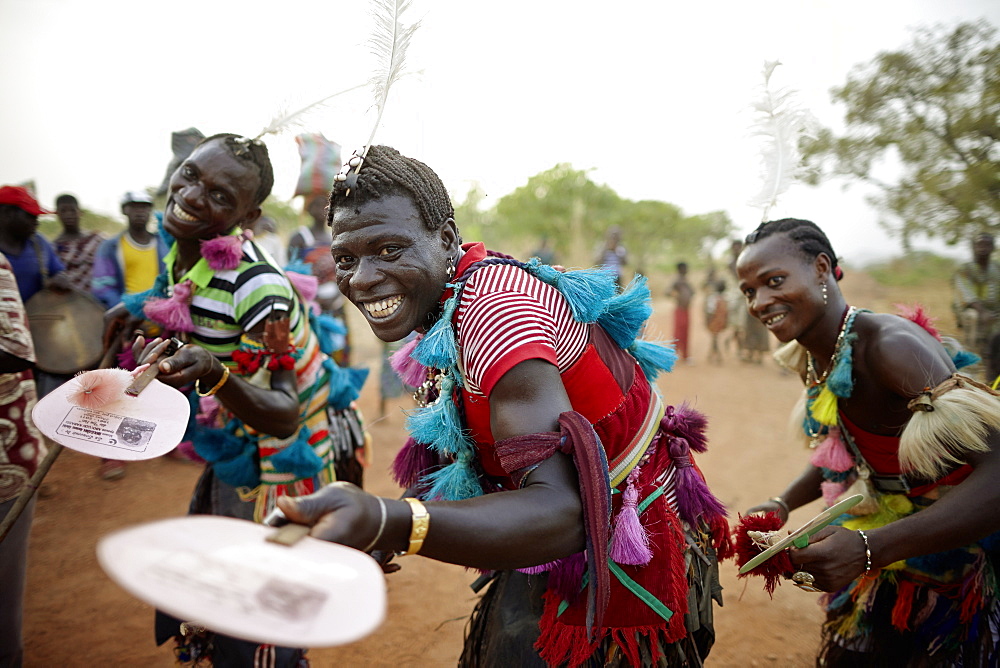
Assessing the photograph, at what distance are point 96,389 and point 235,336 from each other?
962mm

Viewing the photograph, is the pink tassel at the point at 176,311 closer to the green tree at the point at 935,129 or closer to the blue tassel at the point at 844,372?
the blue tassel at the point at 844,372

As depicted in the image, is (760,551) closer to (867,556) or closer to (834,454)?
(867,556)

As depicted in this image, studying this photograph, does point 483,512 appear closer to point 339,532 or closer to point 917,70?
point 339,532

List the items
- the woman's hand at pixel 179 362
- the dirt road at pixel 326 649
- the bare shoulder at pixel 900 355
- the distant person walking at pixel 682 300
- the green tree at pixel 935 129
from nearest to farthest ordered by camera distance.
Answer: the woman's hand at pixel 179 362 → the bare shoulder at pixel 900 355 → the dirt road at pixel 326 649 → the green tree at pixel 935 129 → the distant person walking at pixel 682 300

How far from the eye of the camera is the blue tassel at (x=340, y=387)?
10.4 feet

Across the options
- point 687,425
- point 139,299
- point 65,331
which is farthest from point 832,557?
point 65,331

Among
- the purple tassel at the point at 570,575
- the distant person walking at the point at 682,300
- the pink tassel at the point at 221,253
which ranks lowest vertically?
the distant person walking at the point at 682,300

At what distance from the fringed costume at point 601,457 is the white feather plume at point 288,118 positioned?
114cm

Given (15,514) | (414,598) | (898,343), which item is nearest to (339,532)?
(15,514)

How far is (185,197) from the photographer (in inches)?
Answer: 103

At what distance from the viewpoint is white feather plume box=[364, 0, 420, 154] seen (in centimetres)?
192

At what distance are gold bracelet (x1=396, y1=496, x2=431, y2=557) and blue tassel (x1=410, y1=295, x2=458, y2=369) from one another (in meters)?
0.51

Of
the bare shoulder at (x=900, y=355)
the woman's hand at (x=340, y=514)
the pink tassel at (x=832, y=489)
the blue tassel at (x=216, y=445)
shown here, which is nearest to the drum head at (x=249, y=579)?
the woman's hand at (x=340, y=514)

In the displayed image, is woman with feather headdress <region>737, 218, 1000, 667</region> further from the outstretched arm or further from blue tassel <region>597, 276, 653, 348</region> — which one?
the outstretched arm
